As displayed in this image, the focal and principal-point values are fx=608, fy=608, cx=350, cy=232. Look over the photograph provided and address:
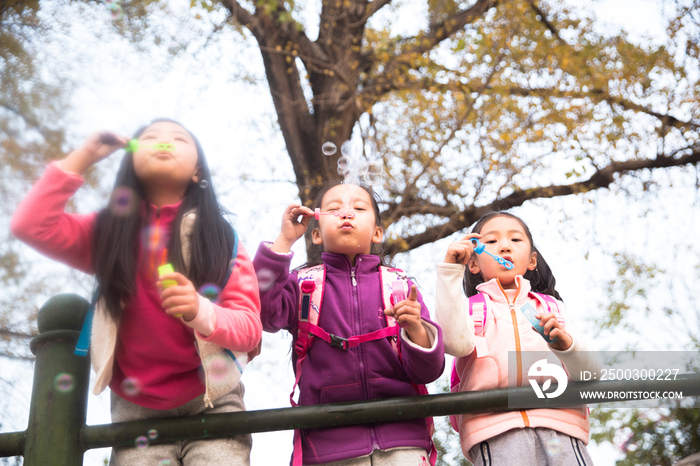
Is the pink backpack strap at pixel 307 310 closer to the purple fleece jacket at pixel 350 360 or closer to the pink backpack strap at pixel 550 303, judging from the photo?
the purple fleece jacket at pixel 350 360

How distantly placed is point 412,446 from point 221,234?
811mm

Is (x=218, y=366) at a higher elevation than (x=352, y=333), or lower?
lower

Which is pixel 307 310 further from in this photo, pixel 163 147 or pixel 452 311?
pixel 163 147

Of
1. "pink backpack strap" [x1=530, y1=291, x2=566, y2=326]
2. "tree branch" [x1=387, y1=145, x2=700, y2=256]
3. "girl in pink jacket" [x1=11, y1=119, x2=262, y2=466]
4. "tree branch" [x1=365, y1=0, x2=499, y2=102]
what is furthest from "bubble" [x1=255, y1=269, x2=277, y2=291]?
"tree branch" [x1=365, y1=0, x2=499, y2=102]

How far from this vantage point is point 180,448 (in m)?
1.60

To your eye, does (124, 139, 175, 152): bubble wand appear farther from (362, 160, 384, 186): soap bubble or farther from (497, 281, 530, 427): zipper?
(497, 281, 530, 427): zipper

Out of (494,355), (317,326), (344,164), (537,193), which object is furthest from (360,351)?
(537,193)

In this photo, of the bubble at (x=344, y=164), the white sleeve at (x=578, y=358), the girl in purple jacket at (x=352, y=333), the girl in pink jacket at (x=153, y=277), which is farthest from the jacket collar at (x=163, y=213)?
the white sleeve at (x=578, y=358)

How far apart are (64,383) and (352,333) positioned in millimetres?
816

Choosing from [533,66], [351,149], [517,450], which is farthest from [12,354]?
[533,66]

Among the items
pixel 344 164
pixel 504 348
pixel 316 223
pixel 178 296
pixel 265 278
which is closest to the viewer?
pixel 178 296

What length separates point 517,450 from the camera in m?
1.71

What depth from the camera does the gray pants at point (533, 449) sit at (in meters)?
1.71

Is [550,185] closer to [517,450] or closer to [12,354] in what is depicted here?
[517,450]
